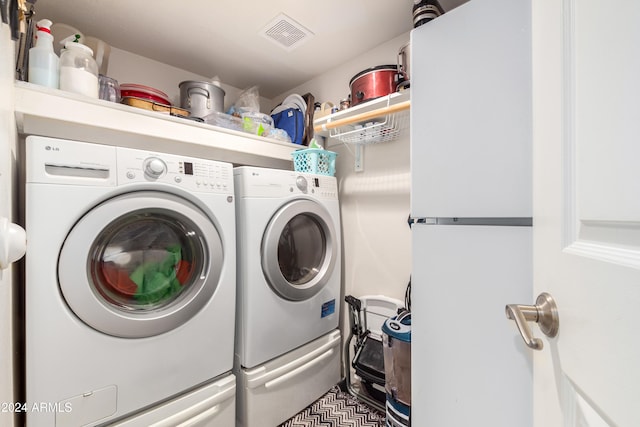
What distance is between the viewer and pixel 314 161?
1.47m

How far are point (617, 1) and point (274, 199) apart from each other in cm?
108

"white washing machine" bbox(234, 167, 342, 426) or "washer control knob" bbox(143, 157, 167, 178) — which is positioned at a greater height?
"washer control knob" bbox(143, 157, 167, 178)

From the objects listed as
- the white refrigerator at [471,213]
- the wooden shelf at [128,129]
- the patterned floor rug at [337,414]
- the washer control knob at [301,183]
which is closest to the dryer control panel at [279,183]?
the washer control knob at [301,183]

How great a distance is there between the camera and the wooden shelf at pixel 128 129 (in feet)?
3.17

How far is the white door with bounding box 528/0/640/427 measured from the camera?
240mm

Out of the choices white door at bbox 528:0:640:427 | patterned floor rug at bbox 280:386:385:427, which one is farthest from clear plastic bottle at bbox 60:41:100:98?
patterned floor rug at bbox 280:386:385:427

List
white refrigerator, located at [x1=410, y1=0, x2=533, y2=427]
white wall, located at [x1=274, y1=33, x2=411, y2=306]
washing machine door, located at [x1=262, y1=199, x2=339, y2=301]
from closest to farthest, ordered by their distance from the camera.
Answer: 1. white refrigerator, located at [x1=410, y1=0, x2=533, y2=427]
2. washing machine door, located at [x1=262, y1=199, x2=339, y2=301]
3. white wall, located at [x1=274, y1=33, x2=411, y2=306]

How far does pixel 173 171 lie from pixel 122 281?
17.3 inches

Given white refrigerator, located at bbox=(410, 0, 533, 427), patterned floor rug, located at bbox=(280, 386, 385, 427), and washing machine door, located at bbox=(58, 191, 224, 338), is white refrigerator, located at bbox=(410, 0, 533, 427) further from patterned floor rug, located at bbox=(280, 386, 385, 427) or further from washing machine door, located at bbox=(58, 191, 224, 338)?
washing machine door, located at bbox=(58, 191, 224, 338)

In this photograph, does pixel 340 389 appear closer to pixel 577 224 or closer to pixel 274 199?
pixel 274 199

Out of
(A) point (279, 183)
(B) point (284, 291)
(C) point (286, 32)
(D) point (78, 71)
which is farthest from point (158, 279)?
(C) point (286, 32)

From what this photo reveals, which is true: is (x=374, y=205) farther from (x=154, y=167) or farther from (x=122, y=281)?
(x=122, y=281)

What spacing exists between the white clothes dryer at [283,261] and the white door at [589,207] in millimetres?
956

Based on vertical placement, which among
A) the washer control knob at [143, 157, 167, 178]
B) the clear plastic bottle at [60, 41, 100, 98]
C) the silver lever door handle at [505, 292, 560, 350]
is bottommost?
the silver lever door handle at [505, 292, 560, 350]
